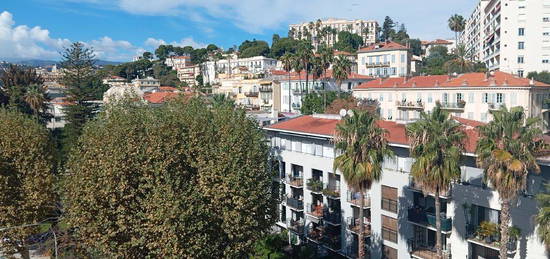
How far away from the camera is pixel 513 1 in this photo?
82062 mm

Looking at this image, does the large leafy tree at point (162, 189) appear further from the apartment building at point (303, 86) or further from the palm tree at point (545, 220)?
the apartment building at point (303, 86)

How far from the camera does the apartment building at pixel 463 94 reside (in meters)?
53.5

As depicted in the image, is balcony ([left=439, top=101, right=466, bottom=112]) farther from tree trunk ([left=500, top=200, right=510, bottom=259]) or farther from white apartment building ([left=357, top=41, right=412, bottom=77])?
tree trunk ([left=500, top=200, right=510, bottom=259])

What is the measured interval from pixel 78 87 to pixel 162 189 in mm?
54000

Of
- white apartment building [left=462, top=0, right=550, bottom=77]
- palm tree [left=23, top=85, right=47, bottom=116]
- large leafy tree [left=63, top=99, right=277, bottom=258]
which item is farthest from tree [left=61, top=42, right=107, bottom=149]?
white apartment building [left=462, top=0, right=550, bottom=77]

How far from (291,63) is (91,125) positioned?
5621 cm

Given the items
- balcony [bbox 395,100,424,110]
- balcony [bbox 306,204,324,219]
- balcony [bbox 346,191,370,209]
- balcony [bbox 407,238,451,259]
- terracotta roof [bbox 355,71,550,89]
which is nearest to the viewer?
balcony [bbox 407,238,451,259]

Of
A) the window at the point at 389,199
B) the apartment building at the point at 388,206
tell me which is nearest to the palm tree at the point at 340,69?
the apartment building at the point at 388,206

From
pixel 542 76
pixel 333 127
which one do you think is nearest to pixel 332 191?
pixel 333 127

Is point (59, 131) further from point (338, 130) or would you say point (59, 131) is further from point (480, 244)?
point (480, 244)

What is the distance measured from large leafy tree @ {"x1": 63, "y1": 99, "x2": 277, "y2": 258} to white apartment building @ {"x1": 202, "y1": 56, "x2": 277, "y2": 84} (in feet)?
410

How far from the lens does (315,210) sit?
125 feet

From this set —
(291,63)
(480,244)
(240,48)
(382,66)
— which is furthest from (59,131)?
(240,48)

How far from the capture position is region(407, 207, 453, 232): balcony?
27281 mm
